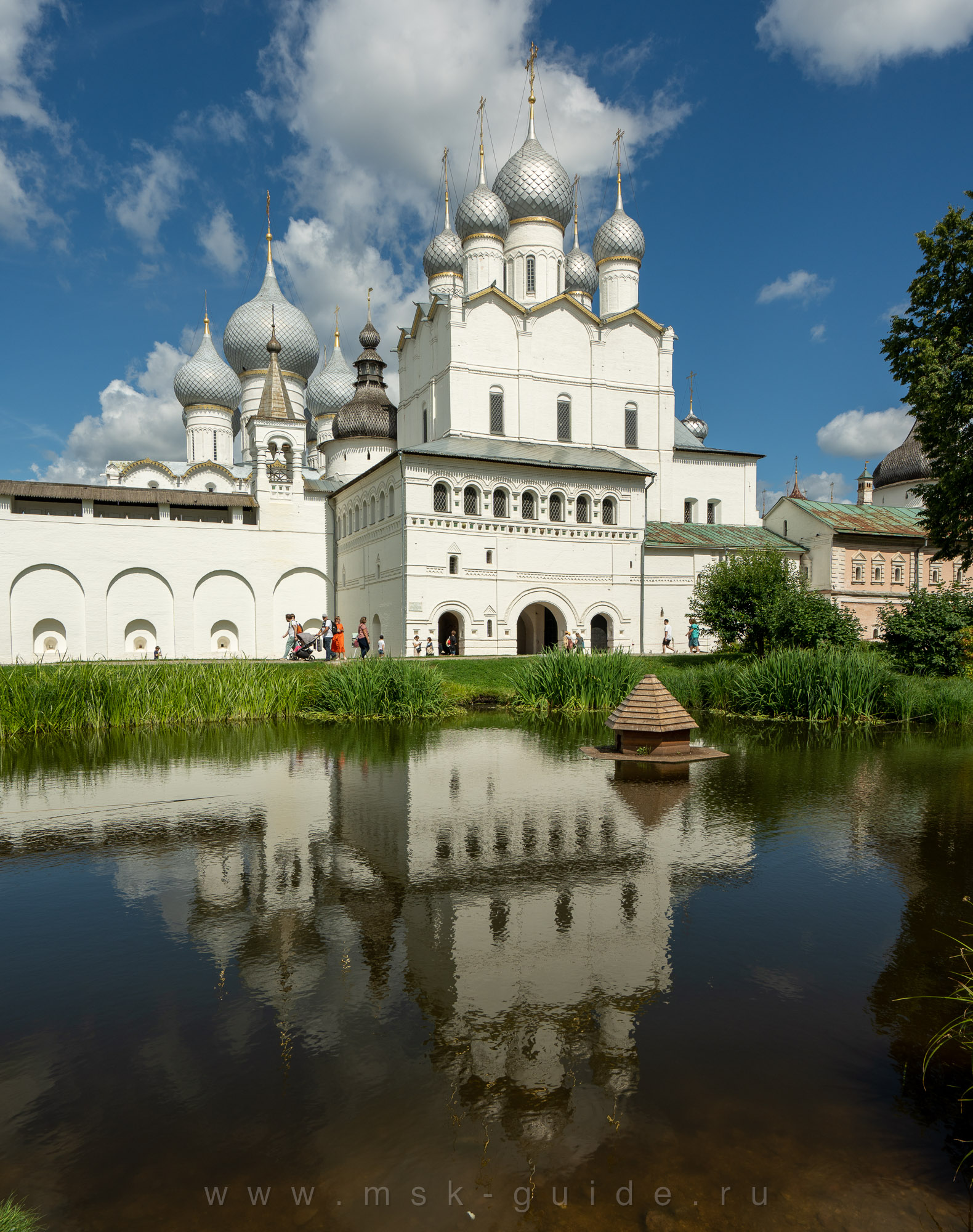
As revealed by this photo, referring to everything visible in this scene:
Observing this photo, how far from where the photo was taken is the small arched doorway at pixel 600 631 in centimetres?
2759

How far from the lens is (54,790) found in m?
8.34

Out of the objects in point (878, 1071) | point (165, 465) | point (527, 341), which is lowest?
point (878, 1071)

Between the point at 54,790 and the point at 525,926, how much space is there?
6.19 metres

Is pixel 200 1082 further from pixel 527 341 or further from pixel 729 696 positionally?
pixel 527 341

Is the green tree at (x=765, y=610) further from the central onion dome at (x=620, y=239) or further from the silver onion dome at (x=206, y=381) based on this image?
the silver onion dome at (x=206, y=381)

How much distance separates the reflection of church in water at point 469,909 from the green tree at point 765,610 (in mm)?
9930

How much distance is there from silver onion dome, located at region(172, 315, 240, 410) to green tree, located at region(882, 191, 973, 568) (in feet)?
109

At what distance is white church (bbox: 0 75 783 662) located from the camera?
1006 inches

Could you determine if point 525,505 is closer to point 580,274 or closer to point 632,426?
point 632,426

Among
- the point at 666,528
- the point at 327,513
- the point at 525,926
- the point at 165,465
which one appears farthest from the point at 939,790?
the point at 165,465

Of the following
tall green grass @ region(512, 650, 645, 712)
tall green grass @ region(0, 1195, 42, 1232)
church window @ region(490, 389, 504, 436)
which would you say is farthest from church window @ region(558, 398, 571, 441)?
tall green grass @ region(0, 1195, 42, 1232)

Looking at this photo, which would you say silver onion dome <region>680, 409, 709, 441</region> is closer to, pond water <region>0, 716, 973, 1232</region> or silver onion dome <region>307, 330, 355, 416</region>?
silver onion dome <region>307, 330, 355, 416</region>

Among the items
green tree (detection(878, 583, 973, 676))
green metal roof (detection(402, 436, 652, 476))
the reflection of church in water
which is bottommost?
the reflection of church in water

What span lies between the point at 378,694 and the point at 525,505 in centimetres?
1305
